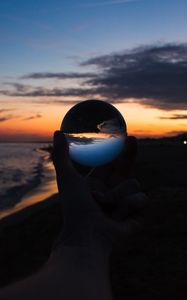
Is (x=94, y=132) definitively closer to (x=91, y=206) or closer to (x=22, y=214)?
(x=91, y=206)

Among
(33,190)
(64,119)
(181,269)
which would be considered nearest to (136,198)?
(64,119)

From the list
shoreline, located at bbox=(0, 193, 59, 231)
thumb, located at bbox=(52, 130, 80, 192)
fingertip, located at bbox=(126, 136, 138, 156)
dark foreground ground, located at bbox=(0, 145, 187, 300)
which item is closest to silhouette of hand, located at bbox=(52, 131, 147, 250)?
thumb, located at bbox=(52, 130, 80, 192)

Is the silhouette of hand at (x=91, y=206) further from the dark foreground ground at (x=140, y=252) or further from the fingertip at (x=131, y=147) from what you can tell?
the fingertip at (x=131, y=147)

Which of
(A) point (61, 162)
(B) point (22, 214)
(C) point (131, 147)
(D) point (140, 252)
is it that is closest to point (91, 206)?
(A) point (61, 162)

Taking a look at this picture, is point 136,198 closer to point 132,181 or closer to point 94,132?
point 132,181

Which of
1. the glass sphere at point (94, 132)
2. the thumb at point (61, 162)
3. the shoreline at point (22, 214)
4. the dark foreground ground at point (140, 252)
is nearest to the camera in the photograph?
the thumb at point (61, 162)

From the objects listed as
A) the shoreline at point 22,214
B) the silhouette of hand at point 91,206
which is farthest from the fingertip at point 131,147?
the shoreline at point 22,214
